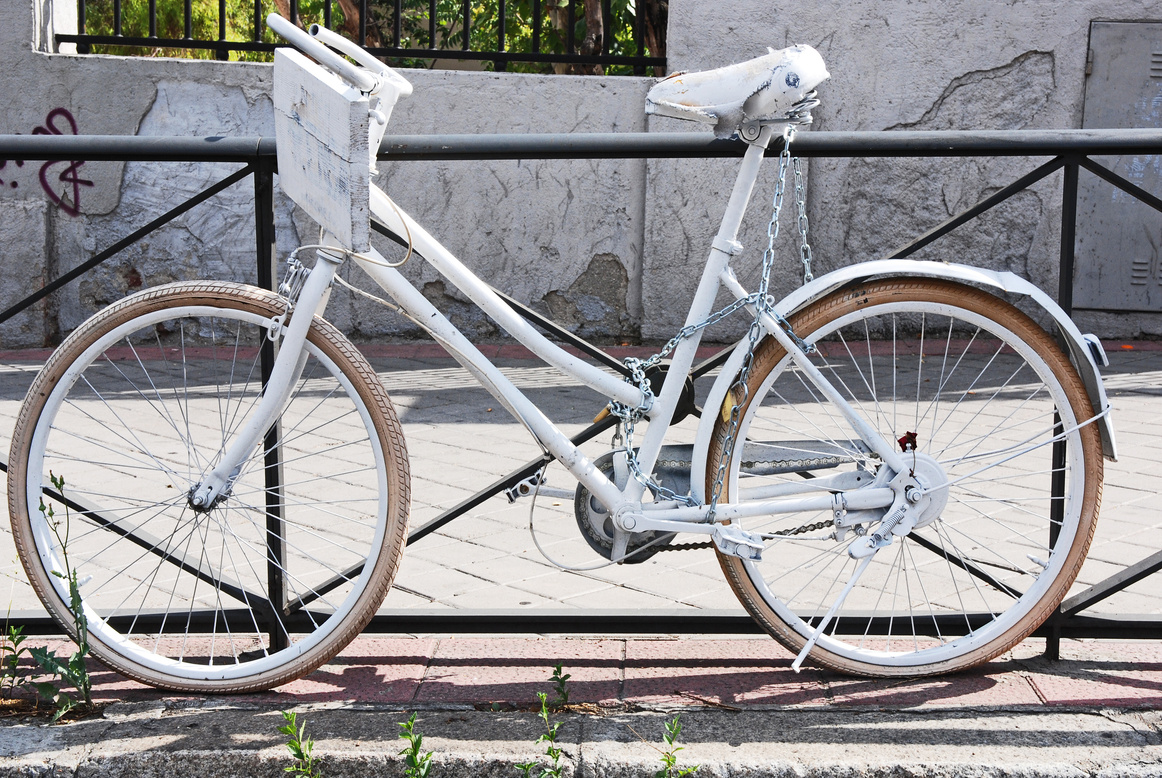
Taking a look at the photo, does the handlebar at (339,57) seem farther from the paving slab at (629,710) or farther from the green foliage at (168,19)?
the green foliage at (168,19)

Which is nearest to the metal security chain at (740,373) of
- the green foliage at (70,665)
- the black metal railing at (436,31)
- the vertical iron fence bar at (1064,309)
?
the vertical iron fence bar at (1064,309)

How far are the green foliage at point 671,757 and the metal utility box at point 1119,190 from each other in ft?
19.8

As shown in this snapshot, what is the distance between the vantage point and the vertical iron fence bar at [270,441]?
8.54ft

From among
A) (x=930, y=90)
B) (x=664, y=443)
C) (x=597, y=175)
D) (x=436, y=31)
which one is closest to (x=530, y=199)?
(x=597, y=175)

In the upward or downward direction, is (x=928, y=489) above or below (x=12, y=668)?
above

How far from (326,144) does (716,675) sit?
4.80ft

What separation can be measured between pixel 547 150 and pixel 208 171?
16.7 feet

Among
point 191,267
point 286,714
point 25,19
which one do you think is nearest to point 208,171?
point 191,267

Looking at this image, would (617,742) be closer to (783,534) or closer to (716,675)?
(716,675)

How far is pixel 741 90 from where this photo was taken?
237 cm

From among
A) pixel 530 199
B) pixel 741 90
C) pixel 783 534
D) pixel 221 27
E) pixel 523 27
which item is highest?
pixel 523 27

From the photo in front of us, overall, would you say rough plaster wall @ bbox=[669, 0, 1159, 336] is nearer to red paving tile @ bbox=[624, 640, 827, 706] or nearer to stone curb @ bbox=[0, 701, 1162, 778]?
red paving tile @ bbox=[624, 640, 827, 706]

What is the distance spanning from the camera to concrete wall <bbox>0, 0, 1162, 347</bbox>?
717 cm

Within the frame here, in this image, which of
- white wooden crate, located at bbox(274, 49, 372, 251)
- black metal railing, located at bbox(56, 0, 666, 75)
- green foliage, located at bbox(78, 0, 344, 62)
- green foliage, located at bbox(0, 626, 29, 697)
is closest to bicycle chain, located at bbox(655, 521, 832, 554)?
white wooden crate, located at bbox(274, 49, 372, 251)
